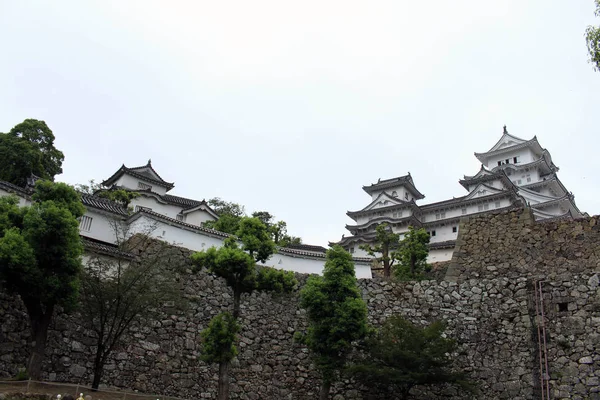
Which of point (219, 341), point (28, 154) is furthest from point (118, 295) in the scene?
point (28, 154)

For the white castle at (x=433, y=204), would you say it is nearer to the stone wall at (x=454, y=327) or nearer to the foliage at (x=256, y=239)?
the stone wall at (x=454, y=327)

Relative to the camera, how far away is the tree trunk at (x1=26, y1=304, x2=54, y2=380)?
12.9m

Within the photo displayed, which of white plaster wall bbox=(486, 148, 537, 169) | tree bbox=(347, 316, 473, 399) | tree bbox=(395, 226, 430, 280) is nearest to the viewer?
tree bbox=(347, 316, 473, 399)

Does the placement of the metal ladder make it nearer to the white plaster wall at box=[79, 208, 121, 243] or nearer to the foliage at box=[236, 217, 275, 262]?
the foliage at box=[236, 217, 275, 262]

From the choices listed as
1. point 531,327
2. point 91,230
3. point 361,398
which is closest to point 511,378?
point 531,327

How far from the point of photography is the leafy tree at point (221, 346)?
44.8 ft

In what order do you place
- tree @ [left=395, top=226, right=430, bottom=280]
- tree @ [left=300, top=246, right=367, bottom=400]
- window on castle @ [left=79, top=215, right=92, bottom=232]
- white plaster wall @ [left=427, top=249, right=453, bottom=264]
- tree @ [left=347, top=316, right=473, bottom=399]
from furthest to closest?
white plaster wall @ [left=427, top=249, right=453, bottom=264] < tree @ [left=395, top=226, right=430, bottom=280] < window on castle @ [left=79, top=215, right=92, bottom=232] < tree @ [left=300, top=246, right=367, bottom=400] < tree @ [left=347, top=316, right=473, bottom=399]

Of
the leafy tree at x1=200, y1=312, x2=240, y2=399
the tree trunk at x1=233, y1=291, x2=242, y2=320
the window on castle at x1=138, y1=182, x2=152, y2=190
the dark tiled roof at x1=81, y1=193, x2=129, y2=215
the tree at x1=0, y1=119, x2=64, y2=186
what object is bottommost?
the leafy tree at x1=200, y1=312, x2=240, y2=399

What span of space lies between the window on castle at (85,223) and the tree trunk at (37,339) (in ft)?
31.2

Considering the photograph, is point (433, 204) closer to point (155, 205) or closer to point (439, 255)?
point (439, 255)

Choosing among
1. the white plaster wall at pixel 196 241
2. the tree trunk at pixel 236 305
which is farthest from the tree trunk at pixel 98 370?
the white plaster wall at pixel 196 241

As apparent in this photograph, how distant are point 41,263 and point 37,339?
6.11ft

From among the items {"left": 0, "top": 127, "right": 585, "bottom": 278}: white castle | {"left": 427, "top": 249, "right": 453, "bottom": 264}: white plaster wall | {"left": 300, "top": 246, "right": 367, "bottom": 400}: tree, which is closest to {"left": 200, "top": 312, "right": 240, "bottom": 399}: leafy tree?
{"left": 300, "top": 246, "right": 367, "bottom": 400}: tree

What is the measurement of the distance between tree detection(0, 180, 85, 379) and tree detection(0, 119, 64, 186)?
17.0 meters
